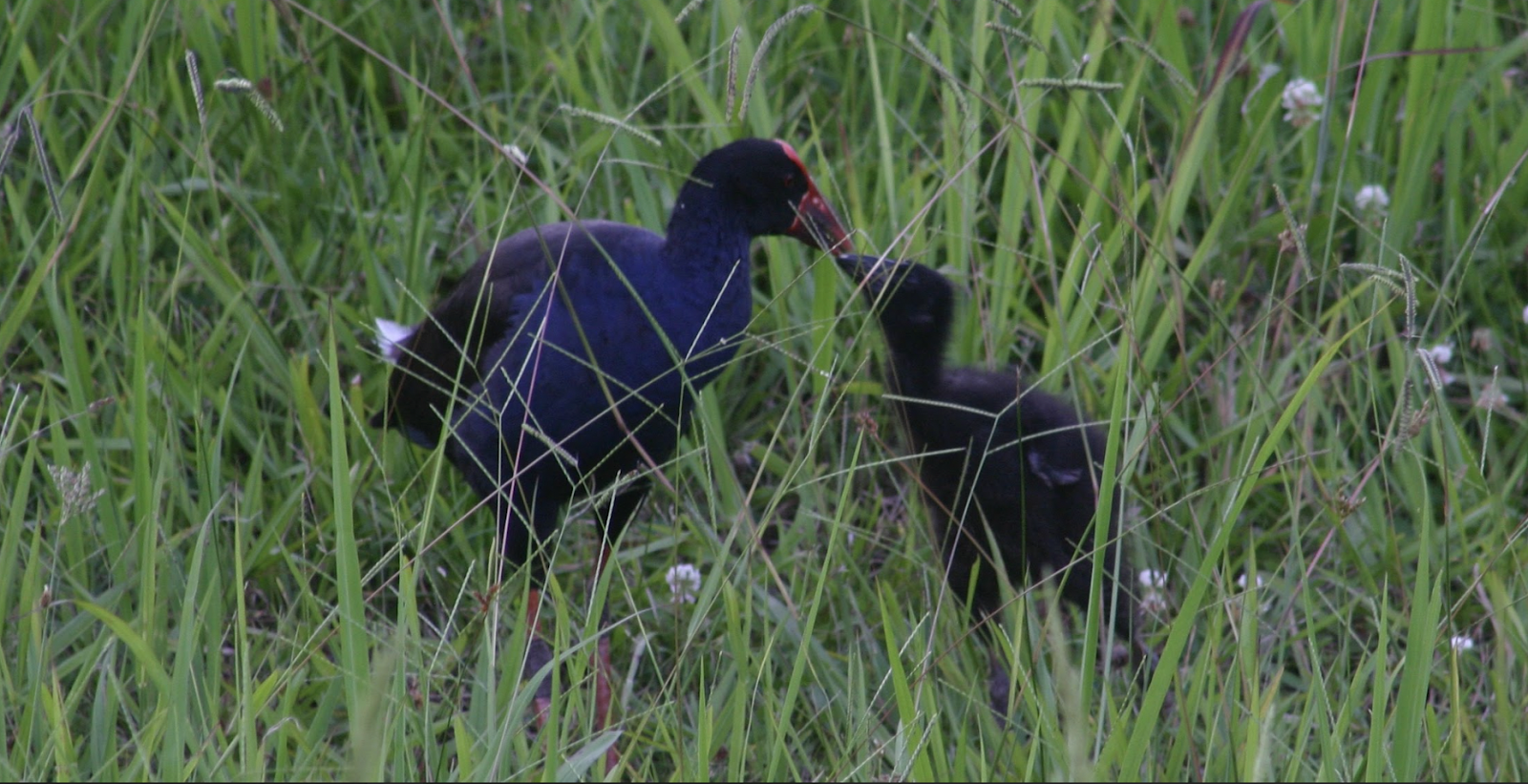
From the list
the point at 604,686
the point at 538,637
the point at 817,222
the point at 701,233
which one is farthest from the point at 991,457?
the point at 538,637

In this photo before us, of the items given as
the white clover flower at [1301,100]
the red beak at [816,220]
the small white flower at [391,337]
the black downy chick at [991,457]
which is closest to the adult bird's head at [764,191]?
the red beak at [816,220]

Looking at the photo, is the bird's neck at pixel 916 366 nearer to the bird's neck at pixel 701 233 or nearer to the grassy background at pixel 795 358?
the grassy background at pixel 795 358

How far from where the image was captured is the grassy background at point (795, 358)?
101 inches

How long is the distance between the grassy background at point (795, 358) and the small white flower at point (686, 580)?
2.9 inches

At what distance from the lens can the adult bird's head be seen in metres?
3.29

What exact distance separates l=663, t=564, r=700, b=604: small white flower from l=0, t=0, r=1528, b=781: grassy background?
75mm

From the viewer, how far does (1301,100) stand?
394cm

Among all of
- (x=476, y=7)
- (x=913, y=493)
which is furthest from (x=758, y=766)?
(x=476, y=7)

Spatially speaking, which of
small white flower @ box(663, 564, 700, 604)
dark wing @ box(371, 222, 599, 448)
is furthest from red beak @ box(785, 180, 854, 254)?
small white flower @ box(663, 564, 700, 604)

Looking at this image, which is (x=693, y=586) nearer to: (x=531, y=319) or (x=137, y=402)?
(x=531, y=319)

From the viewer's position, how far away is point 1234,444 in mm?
3627

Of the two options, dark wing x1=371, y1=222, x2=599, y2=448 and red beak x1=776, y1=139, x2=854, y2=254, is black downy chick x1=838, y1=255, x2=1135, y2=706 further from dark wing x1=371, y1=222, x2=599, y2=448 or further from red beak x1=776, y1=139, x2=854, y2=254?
dark wing x1=371, y1=222, x2=599, y2=448

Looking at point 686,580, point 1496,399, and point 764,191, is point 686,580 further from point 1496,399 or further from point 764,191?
point 1496,399

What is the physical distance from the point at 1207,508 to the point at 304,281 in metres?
2.17
